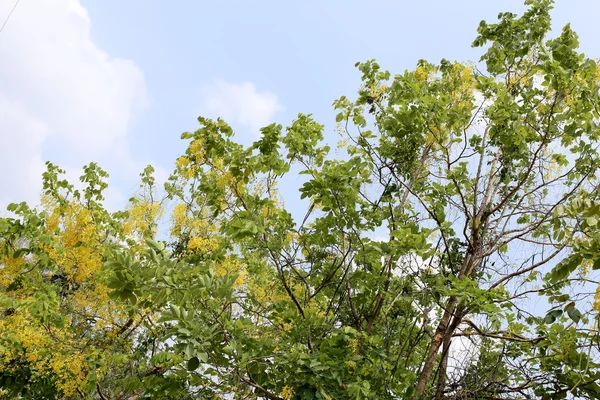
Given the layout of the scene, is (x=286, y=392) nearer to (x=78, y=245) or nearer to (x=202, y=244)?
(x=202, y=244)

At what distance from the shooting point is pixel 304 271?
12.7 ft

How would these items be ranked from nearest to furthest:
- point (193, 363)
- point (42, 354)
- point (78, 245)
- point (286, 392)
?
point (193, 363), point (286, 392), point (42, 354), point (78, 245)

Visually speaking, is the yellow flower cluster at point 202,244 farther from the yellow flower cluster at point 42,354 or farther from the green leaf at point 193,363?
the green leaf at point 193,363

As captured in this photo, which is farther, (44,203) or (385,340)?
(44,203)

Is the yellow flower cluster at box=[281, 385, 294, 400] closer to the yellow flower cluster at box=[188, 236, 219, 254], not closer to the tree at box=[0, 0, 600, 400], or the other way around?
the tree at box=[0, 0, 600, 400]

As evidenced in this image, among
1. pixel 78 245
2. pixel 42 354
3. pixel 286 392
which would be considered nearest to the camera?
pixel 286 392

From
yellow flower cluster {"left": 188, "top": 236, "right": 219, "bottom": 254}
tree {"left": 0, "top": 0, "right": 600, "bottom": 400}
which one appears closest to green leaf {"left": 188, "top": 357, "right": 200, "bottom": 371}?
tree {"left": 0, "top": 0, "right": 600, "bottom": 400}

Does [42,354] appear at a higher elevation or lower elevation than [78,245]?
lower

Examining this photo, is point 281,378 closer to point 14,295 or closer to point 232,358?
point 232,358

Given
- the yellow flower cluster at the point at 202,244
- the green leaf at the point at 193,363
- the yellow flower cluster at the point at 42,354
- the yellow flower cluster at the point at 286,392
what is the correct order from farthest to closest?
1. the yellow flower cluster at the point at 202,244
2. the yellow flower cluster at the point at 42,354
3. the yellow flower cluster at the point at 286,392
4. the green leaf at the point at 193,363

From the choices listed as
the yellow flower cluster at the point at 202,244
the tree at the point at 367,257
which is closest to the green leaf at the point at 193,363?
the tree at the point at 367,257

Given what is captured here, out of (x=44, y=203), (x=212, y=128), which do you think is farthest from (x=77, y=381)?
(x=212, y=128)

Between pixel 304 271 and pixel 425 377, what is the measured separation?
44.6 inches

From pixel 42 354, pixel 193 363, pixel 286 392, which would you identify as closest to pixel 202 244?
pixel 42 354
